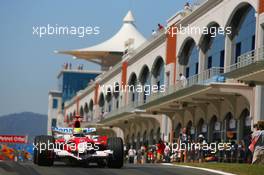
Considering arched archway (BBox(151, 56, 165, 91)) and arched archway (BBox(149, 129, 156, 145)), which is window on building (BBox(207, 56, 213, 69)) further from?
arched archway (BBox(149, 129, 156, 145))

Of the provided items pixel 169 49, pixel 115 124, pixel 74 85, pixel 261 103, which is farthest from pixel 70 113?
pixel 261 103

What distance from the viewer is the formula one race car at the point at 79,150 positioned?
72.5ft

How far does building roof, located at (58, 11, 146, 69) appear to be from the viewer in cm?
10631

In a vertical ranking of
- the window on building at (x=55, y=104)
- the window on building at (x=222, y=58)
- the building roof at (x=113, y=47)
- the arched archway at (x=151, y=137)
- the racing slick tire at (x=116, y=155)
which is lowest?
the racing slick tire at (x=116, y=155)

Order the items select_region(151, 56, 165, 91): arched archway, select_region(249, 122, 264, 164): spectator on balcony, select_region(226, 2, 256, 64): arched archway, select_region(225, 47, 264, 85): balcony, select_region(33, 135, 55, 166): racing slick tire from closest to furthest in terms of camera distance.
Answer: select_region(33, 135, 55, 166): racing slick tire < select_region(249, 122, 264, 164): spectator on balcony < select_region(225, 47, 264, 85): balcony < select_region(226, 2, 256, 64): arched archway < select_region(151, 56, 165, 91): arched archway

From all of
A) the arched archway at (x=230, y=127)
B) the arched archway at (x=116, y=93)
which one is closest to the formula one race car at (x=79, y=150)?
the arched archway at (x=230, y=127)

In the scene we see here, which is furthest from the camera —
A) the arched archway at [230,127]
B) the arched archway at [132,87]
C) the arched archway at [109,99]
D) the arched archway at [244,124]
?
the arched archway at [109,99]

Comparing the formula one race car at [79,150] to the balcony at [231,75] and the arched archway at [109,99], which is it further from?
the arched archway at [109,99]

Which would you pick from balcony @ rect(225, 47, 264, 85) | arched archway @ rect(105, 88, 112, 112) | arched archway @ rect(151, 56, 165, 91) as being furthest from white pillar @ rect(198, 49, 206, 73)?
arched archway @ rect(105, 88, 112, 112)

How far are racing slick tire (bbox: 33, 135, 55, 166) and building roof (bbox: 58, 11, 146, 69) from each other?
82.6 meters

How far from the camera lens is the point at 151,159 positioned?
44.3 meters

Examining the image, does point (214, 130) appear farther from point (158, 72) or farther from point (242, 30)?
point (158, 72)

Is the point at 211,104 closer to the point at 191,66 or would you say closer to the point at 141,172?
the point at 191,66

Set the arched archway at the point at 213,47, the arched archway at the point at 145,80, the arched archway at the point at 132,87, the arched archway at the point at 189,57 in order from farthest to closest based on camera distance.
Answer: the arched archway at the point at 132,87
the arched archway at the point at 145,80
the arched archway at the point at 189,57
the arched archway at the point at 213,47
